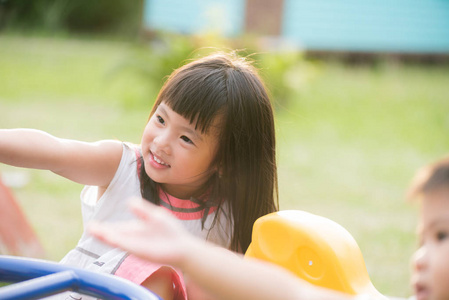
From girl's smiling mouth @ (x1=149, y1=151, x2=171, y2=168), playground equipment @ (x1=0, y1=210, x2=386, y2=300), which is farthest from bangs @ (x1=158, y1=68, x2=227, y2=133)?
playground equipment @ (x1=0, y1=210, x2=386, y2=300)

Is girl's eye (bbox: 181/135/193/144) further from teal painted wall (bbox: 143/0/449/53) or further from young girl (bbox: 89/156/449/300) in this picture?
teal painted wall (bbox: 143/0/449/53)

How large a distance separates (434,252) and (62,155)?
735 mm

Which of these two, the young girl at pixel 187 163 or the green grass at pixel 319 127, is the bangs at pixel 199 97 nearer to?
the young girl at pixel 187 163

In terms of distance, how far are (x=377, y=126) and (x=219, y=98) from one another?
344cm

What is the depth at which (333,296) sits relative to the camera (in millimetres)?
667

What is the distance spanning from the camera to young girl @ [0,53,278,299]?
3.66 feet

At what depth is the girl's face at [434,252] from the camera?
0.64m

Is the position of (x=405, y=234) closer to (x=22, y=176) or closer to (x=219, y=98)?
(x=219, y=98)

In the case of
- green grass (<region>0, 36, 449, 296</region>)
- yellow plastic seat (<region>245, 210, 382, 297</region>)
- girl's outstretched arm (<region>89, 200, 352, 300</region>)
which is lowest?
green grass (<region>0, 36, 449, 296</region>)

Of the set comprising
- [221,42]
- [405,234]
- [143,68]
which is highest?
[221,42]

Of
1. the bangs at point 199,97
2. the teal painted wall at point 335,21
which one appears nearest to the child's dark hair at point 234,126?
the bangs at point 199,97

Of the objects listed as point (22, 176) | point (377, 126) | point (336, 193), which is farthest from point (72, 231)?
point (377, 126)

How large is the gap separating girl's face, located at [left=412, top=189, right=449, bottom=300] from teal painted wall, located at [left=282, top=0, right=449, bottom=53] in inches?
248

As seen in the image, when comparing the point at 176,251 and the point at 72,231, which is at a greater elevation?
the point at 176,251
